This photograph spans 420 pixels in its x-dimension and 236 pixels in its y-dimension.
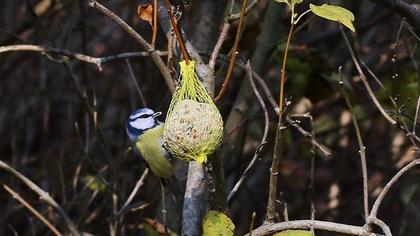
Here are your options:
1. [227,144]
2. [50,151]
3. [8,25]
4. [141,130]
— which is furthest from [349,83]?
[8,25]

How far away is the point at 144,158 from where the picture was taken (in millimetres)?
3629

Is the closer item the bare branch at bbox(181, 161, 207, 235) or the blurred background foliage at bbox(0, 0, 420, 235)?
the bare branch at bbox(181, 161, 207, 235)

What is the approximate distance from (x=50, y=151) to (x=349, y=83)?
6.61ft

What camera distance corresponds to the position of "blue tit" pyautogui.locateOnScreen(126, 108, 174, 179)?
3.47m

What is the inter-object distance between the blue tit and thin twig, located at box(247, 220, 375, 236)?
1007mm

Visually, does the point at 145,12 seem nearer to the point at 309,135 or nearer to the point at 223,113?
the point at 309,135

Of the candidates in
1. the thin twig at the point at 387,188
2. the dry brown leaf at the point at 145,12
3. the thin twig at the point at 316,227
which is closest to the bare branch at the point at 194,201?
the thin twig at the point at 316,227

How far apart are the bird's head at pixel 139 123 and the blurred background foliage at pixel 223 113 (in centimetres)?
17

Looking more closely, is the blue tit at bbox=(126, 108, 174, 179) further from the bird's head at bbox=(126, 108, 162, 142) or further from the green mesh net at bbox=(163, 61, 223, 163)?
the green mesh net at bbox=(163, 61, 223, 163)

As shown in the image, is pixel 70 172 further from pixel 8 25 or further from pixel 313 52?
pixel 313 52

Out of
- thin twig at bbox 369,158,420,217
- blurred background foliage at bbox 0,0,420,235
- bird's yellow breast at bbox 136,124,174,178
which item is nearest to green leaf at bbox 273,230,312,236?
thin twig at bbox 369,158,420,217

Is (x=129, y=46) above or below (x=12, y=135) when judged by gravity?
above

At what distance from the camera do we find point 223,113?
4191mm

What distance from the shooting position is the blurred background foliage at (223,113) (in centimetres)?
385
